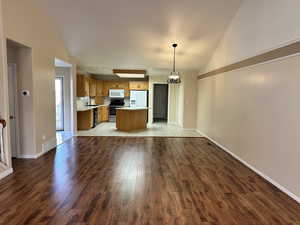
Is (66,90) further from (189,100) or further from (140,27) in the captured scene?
(189,100)

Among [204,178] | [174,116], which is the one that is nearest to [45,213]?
[204,178]

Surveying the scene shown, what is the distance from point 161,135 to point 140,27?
3.74m

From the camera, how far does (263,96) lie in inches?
141

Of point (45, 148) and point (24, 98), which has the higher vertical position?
point (24, 98)

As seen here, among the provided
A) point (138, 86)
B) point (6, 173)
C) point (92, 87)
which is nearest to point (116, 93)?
point (138, 86)

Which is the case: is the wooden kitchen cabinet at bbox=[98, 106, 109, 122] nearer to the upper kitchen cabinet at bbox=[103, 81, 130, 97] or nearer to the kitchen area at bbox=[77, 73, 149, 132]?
the kitchen area at bbox=[77, 73, 149, 132]

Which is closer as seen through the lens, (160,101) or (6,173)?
(6,173)

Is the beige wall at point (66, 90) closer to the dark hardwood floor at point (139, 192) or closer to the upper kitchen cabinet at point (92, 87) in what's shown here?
the upper kitchen cabinet at point (92, 87)

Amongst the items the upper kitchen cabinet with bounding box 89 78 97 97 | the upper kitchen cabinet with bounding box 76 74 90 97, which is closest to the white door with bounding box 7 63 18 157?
the upper kitchen cabinet with bounding box 76 74 90 97

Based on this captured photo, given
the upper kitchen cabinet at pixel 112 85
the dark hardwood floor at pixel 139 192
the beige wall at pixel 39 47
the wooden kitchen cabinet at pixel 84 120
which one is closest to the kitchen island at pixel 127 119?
the wooden kitchen cabinet at pixel 84 120

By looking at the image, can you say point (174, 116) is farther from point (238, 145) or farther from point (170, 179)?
point (170, 179)

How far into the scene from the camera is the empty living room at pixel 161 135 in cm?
261

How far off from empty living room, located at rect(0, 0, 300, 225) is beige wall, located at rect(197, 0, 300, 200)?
0.07ft

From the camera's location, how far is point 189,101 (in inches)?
328
